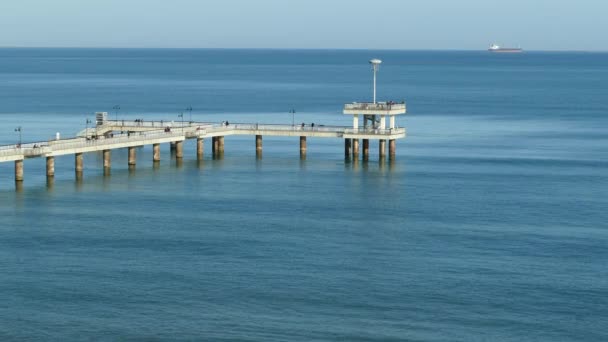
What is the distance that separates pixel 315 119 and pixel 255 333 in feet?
325

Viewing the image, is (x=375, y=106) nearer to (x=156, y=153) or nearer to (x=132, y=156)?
(x=156, y=153)

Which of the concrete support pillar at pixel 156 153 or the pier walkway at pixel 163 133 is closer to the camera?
the pier walkway at pixel 163 133

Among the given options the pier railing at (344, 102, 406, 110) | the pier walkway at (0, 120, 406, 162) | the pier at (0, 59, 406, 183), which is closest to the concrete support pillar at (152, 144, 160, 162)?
the pier at (0, 59, 406, 183)

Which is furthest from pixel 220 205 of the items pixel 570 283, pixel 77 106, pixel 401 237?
pixel 77 106

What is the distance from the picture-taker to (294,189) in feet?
291

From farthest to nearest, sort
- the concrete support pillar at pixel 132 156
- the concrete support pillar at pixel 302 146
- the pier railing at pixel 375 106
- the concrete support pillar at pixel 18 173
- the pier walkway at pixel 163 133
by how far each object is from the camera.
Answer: the concrete support pillar at pixel 302 146 < the pier railing at pixel 375 106 < the concrete support pillar at pixel 132 156 < the pier walkway at pixel 163 133 < the concrete support pillar at pixel 18 173

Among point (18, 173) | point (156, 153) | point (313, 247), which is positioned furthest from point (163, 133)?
point (313, 247)

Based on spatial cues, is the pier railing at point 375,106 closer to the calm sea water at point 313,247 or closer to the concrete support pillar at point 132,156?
the calm sea water at point 313,247

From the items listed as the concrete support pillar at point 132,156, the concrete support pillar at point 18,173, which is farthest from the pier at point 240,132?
the concrete support pillar at point 18,173

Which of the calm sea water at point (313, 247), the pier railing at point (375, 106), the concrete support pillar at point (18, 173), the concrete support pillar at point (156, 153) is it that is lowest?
the calm sea water at point (313, 247)

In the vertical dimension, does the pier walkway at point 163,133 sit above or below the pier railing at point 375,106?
below

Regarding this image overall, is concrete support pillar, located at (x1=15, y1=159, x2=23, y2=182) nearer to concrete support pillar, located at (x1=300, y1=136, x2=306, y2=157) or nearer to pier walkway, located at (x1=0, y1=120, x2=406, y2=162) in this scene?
pier walkway, located at (x1=0, y1=120, x2=406, y2=162)

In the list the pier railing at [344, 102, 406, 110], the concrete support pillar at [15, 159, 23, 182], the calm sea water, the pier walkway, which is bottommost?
the calm sea water

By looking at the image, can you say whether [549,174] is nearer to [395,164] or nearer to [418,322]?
[395,164]
